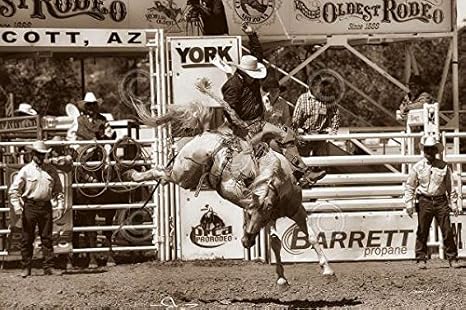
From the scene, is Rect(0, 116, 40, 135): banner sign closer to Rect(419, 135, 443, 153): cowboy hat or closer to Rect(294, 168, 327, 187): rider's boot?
Rect(294, 168, 327, 187): rider's boot

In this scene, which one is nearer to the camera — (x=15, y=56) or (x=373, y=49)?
(x=15, y=56)

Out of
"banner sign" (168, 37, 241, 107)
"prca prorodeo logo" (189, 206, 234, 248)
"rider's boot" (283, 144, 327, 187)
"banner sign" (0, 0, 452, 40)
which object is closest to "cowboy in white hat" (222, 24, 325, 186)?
"rider's boot" (283, 144, 327, 187)

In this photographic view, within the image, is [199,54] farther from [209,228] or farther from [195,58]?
[209,228]

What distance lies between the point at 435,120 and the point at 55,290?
5.80 meters

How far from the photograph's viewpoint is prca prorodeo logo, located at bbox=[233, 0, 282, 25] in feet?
56.6

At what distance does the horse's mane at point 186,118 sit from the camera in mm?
12227

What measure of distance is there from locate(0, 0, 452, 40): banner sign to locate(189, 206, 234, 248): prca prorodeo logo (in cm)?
298

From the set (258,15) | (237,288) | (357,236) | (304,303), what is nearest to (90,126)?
(258,15)

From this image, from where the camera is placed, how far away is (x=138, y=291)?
1165cm

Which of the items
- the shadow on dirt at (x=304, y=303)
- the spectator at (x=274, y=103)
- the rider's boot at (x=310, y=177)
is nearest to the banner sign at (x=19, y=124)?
the spectator at (x=274, y=103)

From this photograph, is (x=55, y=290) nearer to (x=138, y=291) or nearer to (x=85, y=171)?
(x=138, y=291)

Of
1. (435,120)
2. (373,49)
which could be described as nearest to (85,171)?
(435,120)

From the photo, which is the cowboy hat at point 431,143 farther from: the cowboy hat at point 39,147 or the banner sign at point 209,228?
the cowboy hat at point 39,147

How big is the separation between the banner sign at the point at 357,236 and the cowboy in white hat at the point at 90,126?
2.76 m
